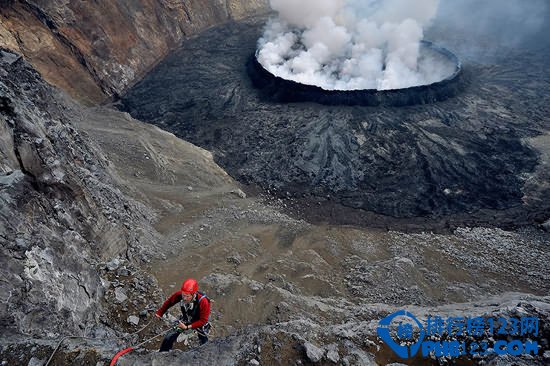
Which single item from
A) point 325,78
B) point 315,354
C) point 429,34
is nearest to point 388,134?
point 325,78

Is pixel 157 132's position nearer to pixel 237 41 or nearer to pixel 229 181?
pixel 229 181

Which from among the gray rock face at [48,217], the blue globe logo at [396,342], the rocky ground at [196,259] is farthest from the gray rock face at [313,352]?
the gray rock face at [48,217]

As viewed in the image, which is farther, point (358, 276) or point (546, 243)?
point (546, 243)

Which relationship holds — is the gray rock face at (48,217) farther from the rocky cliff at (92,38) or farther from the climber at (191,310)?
the rocky cliff at (92,38)

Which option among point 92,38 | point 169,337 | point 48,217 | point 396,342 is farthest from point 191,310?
point 92,38

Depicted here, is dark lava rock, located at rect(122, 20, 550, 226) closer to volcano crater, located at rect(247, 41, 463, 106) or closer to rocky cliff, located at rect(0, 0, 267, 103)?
volcano crater, located at rect(247, 41, 463, 106)
